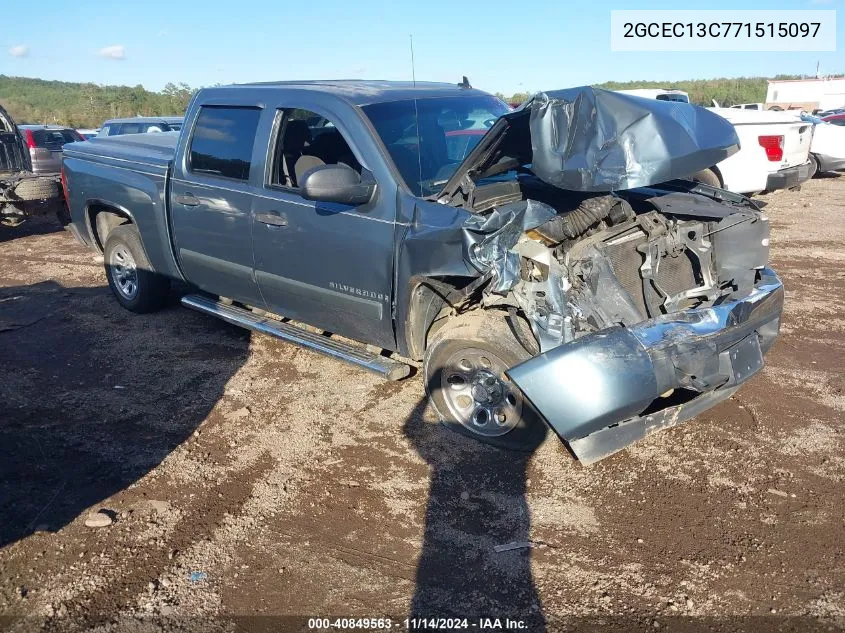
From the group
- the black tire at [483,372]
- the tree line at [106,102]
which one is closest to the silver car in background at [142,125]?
the black tire at [483,372]

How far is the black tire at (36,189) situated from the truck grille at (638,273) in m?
9.01

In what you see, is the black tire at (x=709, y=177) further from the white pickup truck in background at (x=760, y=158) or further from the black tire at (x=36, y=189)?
the black tire at (x=36, y=189)

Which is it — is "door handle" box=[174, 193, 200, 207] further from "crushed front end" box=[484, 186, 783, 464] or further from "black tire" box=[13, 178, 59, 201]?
"black tire" box=[13, 178, 59, 201]

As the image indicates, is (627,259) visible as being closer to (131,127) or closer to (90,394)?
(90,394)

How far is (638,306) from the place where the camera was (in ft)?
12.9

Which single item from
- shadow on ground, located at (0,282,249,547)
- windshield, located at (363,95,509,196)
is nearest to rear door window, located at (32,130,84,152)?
shadow on ground, located at (0,282,249,547)

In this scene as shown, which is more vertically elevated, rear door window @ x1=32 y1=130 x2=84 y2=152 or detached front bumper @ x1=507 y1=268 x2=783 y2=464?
rear door window @ x1=32 y1=130 x2=84 y2=152

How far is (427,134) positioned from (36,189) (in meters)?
7.72


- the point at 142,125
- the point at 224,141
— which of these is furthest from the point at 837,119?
the point at 224,141

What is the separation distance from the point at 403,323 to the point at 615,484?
1527 millimetres

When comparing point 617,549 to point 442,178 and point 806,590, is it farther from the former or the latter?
point 442,178

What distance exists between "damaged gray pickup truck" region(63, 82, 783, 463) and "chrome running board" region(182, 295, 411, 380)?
0.02m

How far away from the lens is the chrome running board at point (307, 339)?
14.1 ft

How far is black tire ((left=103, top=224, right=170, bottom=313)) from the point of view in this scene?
6168 mm
